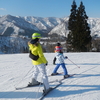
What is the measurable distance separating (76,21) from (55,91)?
84.6 feet

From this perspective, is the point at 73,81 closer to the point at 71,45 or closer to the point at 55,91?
the point at 55,91

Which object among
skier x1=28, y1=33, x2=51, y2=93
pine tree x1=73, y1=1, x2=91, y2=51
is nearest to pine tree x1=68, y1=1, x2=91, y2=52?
pine tree x1=73, y1=1, x2=91, y2=51

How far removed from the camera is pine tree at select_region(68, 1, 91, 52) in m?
26.8

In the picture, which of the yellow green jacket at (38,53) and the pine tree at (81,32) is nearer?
the yellow green jacket at (38,53)

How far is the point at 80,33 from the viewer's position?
27250 millimetres

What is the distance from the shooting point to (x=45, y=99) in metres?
3.79

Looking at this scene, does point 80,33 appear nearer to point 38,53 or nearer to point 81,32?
point 81,32

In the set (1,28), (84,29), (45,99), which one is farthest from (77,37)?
(1,28)

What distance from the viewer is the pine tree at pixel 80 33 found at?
26.8 metres

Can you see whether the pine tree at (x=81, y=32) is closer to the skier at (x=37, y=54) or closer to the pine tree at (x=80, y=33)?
the pine tree at (x=80, y=33)

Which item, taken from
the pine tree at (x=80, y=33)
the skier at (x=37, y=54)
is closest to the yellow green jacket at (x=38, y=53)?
the skier at (x=37, y=54)

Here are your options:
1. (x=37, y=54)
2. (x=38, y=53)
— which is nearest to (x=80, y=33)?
(x=37, y=54)

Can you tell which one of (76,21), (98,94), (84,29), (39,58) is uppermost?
(76,21)

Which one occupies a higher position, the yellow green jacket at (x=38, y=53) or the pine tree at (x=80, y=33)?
the pine tree at (x=80, y=33)
